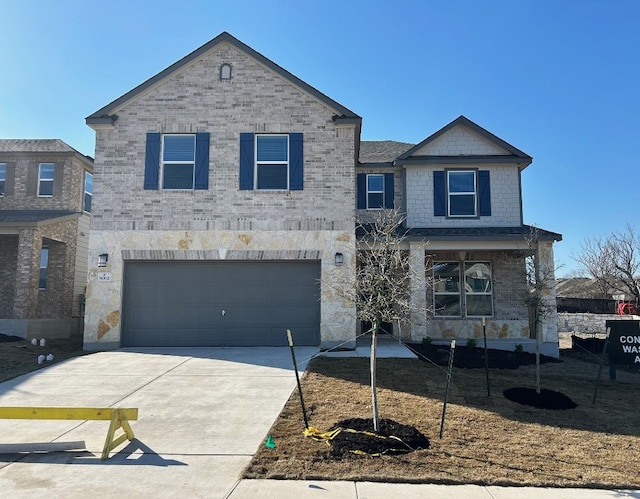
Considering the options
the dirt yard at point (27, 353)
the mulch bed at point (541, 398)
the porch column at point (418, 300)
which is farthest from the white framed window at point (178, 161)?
the mulch bed at point (541, 398)

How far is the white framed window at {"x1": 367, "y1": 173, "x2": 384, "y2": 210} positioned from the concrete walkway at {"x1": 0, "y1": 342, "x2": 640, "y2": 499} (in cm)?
656

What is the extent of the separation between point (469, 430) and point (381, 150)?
514 inches

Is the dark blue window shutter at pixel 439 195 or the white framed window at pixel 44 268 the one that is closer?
the dark blue window shutter at pixel 439 195

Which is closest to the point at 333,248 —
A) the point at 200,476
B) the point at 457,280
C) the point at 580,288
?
the point at 457,280

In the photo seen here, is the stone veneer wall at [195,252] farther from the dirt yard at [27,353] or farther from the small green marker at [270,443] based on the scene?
the small green marker at [270,443]

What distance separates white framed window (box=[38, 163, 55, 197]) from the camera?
1725cm

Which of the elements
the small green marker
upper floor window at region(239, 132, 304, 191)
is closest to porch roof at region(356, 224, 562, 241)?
upper floor window at region(239, 132, 304, 191)

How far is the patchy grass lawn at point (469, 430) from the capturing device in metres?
4.98

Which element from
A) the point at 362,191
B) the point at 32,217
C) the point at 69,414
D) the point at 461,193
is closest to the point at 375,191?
the point at 362,191

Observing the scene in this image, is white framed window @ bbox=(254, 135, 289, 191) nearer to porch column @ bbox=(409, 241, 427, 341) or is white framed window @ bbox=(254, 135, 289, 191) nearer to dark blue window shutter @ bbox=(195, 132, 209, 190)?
dark blue window shutter @ bbox=(195, 132, 209, 190)

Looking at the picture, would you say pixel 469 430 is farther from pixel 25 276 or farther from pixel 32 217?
pixel 32 217

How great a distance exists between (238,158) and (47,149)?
29.5 ft

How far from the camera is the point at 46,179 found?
1728cm

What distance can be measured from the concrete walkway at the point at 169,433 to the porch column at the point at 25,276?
530cm
